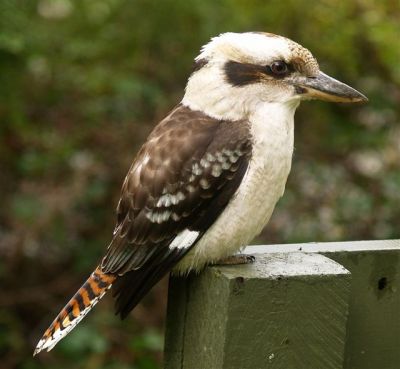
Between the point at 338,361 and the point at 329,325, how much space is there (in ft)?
0.26

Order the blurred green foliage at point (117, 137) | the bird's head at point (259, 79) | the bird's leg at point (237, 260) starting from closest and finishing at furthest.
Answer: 1. the bird's leg at point (237, 260)
2. the bird's head at point (259, 79)
3. the blurred green foliage at point (117, 137)

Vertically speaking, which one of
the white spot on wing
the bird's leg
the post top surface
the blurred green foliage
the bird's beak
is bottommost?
the blurred green foliage

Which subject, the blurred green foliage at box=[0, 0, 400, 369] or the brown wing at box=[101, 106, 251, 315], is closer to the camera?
the brown wing at box=[101, 106, 251, 315]

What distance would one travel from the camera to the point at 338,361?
207 centimetres

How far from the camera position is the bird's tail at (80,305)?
264 centimetres

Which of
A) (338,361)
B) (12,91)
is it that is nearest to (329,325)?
(338,361)

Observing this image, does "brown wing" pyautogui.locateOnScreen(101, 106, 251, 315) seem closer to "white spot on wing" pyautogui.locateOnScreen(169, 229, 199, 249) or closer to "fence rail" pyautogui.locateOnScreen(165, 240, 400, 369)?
"white spot on wing" pyautogui.locateOnScreen(169, 229, 199, 249)

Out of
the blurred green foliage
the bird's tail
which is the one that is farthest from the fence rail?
the blurred green foliage

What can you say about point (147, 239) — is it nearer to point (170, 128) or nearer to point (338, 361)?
point (170, 128)

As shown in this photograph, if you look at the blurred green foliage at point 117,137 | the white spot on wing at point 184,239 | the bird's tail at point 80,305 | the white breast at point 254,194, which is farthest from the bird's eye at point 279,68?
the blurred green foliage at point 117,137

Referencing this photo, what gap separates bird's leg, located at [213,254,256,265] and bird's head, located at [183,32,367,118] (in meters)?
0.43

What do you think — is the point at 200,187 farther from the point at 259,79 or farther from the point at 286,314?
the point at 286,314

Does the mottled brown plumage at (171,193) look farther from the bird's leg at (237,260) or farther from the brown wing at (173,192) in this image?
the bird's leg at (237,260)

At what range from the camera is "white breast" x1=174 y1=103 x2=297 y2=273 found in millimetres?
2564
